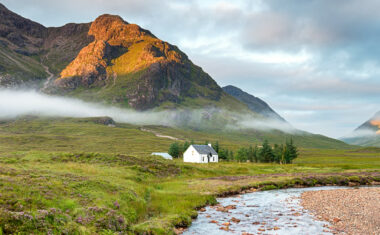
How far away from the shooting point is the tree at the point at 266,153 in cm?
14475

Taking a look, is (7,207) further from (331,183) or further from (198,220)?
(331,183)

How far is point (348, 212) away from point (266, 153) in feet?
386

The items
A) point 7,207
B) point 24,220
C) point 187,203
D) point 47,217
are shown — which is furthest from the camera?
point 187,203

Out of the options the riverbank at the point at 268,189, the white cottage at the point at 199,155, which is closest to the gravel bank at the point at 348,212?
the riverbank at the point at 268,189

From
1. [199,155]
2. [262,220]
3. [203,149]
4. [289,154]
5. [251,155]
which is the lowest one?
[251,155]

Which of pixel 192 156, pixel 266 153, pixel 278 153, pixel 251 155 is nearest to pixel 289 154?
pixel 278 153

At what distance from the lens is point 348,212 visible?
3005 cm

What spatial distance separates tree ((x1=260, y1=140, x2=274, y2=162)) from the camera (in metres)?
145

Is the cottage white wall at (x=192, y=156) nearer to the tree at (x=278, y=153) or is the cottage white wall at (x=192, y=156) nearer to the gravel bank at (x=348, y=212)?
the tree at (x=278, y=153)

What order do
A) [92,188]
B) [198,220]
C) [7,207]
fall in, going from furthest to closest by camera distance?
1. [92,188]
2. [198,220]
3. [7,207]

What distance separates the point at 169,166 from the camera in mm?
67062

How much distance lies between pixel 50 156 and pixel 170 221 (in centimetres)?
4406

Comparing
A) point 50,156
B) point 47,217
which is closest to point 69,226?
point 47,217

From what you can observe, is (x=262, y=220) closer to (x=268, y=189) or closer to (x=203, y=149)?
(x=268, y=189)
